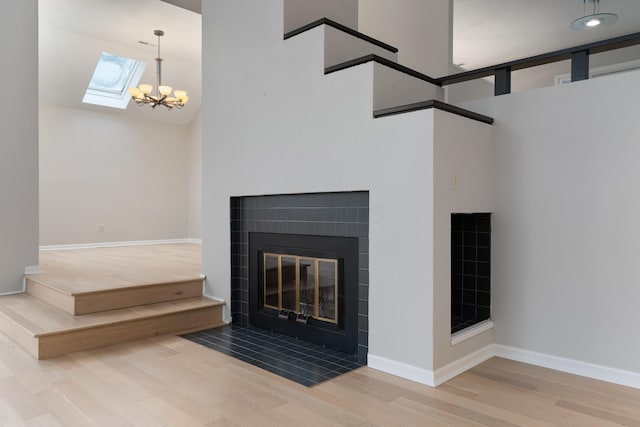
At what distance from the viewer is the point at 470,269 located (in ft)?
10.1

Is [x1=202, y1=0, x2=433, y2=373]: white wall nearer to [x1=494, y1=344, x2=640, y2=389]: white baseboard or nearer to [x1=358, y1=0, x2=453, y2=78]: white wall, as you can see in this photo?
[x1=494, y1=344, x2=640, y2=389]: white baseboard

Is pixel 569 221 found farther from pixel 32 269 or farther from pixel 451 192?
pixel 32 269

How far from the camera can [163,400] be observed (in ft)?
7.25

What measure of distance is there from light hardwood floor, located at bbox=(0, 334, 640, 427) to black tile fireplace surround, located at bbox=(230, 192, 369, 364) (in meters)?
0.39

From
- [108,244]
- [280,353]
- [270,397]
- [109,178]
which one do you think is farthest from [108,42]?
[270,397]

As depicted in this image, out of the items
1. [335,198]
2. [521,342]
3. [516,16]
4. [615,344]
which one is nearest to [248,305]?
[335,198]

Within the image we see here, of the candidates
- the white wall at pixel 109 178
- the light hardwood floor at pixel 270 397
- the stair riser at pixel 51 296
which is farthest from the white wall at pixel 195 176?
the light hardwood floor at pixel 270 397

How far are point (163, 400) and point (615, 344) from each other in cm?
242

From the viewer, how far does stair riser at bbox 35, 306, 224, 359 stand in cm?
283

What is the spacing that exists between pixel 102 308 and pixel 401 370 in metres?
2.24

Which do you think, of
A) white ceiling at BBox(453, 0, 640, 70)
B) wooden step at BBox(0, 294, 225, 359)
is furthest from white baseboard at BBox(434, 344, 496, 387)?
white ceiling at BBox(453, 0, 640, 70)

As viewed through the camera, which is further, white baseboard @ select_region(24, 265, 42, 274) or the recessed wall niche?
white baseboard @ select_region(24, 265, 42, 274)

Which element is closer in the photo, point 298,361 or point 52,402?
point 52,402

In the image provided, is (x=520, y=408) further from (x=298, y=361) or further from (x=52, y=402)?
(x=52, y=402)
